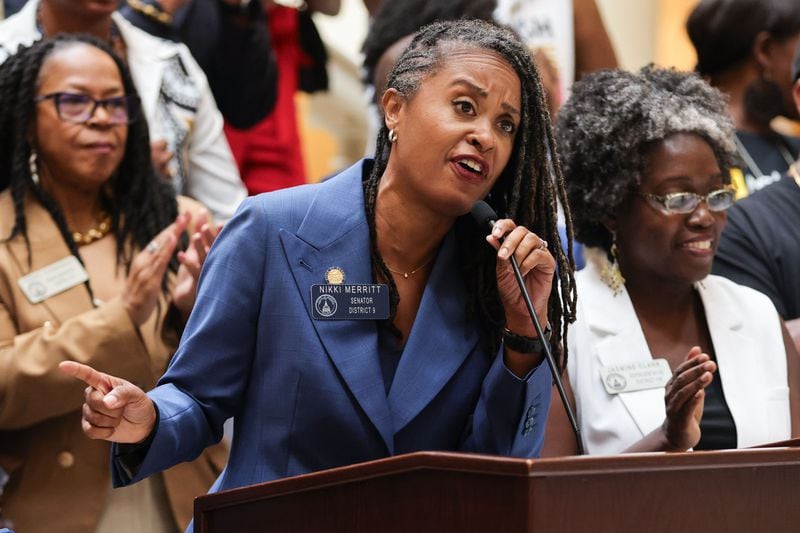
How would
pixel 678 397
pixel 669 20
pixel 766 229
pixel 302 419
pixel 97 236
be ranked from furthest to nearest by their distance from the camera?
pixel 669 20 → pixel 766 229 → pixel 97 236 → pixel 678 397 → pixel 302 419

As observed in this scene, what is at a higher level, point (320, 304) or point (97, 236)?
point (97, 236)

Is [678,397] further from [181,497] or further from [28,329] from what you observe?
[28,329]

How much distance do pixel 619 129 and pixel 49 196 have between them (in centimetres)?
162

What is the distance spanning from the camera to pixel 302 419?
2.49 m

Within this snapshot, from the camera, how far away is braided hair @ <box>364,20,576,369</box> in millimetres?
2670

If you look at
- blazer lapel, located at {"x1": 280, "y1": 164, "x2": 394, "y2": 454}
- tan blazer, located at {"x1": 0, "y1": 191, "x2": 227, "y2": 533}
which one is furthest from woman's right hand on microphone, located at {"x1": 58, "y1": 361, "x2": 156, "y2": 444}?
A: tan blazer, located at {"x1": 0, "y1": 191, "x2": 227, "y2": 533}

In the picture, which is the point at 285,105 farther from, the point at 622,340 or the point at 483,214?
the point at 483,214

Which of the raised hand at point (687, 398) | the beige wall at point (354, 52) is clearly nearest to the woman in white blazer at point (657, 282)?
the raised hand at point (687, 398)

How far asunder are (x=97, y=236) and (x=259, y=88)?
1.50 metres

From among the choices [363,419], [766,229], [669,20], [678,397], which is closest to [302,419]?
[363,419]

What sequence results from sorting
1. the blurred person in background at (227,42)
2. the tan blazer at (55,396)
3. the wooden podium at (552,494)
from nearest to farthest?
1. the wooden podium at (552,494)
2. the tan blazer at (55,396)
3. the blurred person in background at (227,42)

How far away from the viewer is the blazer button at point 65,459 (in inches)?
132

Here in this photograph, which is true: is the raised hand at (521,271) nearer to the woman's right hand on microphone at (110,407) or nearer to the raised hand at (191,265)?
the woman's right hand on microphone at (110,407)

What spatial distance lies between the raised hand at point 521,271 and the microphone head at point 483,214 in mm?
21
